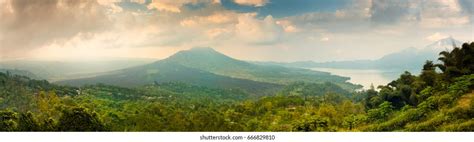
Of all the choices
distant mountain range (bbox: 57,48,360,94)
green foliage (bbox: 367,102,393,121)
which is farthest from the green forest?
distant mountain range (bbox: 57,48,360,94)

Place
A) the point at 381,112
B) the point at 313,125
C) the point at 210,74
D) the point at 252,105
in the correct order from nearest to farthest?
the point at 313,125 < the point at 381,112 < the point at 210,74 < the point at 252,105

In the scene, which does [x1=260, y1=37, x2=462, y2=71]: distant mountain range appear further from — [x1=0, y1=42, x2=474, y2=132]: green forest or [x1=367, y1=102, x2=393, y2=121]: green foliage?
[x1=367, y1=102, x2=393, y2=121]: green foliage

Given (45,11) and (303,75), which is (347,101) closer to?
(303,75)

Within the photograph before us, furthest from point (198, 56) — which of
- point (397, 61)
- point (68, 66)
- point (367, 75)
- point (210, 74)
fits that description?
point (397, 61)

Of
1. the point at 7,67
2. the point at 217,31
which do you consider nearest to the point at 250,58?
the point at 217,31

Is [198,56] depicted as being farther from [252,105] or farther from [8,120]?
[8,120]

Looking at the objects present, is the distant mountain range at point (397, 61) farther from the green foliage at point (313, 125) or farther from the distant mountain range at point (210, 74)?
the green foliage at point (313, 125)

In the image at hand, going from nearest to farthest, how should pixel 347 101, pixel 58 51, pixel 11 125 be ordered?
pixel 11 125 < pixel 58 51 < pixel 347 101
